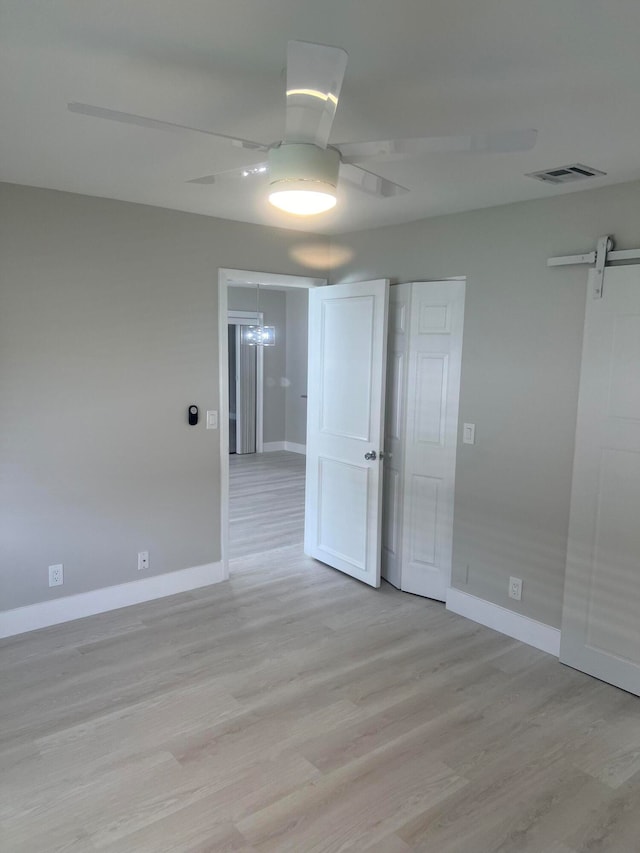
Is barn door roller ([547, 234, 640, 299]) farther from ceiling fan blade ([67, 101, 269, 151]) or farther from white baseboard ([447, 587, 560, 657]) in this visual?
ceiling fan blade ([67, 101, 269, 151])

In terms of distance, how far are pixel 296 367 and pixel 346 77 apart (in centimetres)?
728

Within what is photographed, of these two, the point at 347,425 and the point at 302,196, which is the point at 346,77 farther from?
the point at 347,425

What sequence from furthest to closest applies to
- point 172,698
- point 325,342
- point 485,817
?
point 325,342 < point 172,698 < point 485,817

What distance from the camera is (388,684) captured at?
2902mm

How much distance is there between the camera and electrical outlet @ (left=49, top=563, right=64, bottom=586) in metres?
3.40

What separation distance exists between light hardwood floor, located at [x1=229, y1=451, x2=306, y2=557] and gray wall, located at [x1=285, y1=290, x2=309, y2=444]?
1.60ft

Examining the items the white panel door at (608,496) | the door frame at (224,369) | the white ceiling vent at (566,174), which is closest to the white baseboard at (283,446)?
the door frame at (224,369)

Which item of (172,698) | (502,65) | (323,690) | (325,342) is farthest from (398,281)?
(172,698)

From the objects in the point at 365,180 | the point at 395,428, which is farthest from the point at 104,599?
the point at 365,180

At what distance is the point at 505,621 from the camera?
11.3 feet

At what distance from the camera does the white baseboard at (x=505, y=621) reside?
10.6 ft

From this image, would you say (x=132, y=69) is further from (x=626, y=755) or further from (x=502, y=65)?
(x=626, y=755)

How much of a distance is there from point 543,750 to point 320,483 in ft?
7.89

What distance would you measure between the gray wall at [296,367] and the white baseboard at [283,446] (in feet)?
0.21
